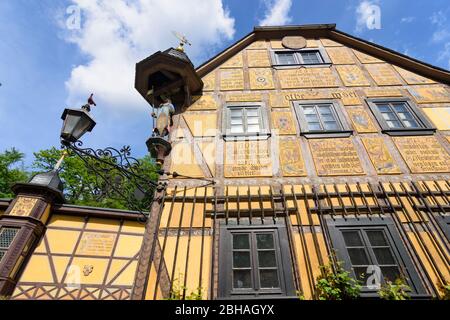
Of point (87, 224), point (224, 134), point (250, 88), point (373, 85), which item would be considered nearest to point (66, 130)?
point (87, 224)

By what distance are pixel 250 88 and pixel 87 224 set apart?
5.52 meters

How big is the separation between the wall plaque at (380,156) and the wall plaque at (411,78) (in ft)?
10.4

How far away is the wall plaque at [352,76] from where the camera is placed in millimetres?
7281

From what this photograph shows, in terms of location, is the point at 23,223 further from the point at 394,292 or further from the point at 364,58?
the point at 364,58

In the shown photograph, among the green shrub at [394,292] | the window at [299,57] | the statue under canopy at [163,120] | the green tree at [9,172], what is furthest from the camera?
the green tree at [9,172]

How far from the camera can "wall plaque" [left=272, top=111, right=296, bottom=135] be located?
6.01 meters

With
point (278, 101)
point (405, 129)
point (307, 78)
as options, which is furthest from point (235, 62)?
point (405, 129)

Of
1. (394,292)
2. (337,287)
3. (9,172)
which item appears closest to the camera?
(394,292)

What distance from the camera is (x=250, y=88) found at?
24.0 feet

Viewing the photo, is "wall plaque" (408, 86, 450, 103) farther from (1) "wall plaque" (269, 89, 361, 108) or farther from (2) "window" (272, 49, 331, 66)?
(2) "window" (272, 49, 331, 66)

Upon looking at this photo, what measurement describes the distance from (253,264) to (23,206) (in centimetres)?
435

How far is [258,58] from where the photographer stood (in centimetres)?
859

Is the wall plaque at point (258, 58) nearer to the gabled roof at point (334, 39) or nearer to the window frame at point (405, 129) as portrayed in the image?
the gabled roof at point (334, 39)

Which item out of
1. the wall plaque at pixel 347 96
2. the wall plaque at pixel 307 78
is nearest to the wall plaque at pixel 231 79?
the wall plaque at pixel 307 78
